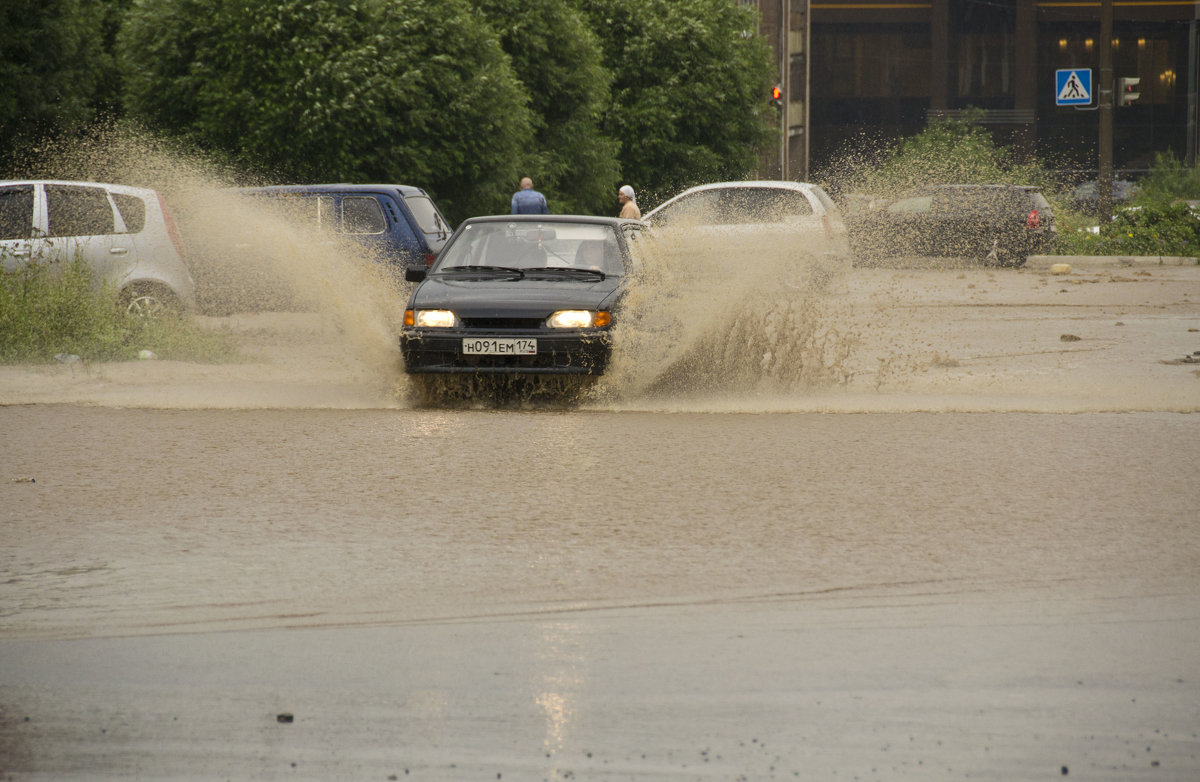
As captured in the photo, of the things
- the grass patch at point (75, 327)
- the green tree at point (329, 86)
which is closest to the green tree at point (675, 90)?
the green tree at point (329, 86)

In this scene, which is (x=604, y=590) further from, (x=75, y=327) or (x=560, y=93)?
(x=560, y=93)

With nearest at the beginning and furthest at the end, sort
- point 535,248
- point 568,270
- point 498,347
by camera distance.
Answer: point 498,347, point 568,270, point 535,248

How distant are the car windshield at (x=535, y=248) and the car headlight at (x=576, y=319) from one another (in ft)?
2.92

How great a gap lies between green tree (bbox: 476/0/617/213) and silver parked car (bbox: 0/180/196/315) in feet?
46.8

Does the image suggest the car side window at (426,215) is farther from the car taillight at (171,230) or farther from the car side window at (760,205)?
the car side window at (760,205)

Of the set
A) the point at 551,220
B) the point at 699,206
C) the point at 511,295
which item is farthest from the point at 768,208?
the point at 511,295

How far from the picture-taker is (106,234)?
48.9 ft

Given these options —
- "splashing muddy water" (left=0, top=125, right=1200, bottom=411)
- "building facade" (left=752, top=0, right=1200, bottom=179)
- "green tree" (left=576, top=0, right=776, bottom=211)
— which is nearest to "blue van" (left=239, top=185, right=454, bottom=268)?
"splashing muddy water" (left=0, top=125, right=1200, bottom=411)

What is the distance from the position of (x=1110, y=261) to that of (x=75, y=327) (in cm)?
2147

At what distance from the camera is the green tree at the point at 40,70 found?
80.7ft

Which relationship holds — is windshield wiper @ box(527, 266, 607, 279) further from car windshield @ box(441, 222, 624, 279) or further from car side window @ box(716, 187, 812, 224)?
car side window @ box(716, 187, 812, 224)

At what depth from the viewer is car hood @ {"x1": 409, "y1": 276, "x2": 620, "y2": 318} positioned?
1084 cm

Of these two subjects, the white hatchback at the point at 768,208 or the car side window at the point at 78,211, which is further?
the white hatchback at the point at 768,208

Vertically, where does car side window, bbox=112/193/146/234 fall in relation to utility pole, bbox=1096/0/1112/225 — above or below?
below
